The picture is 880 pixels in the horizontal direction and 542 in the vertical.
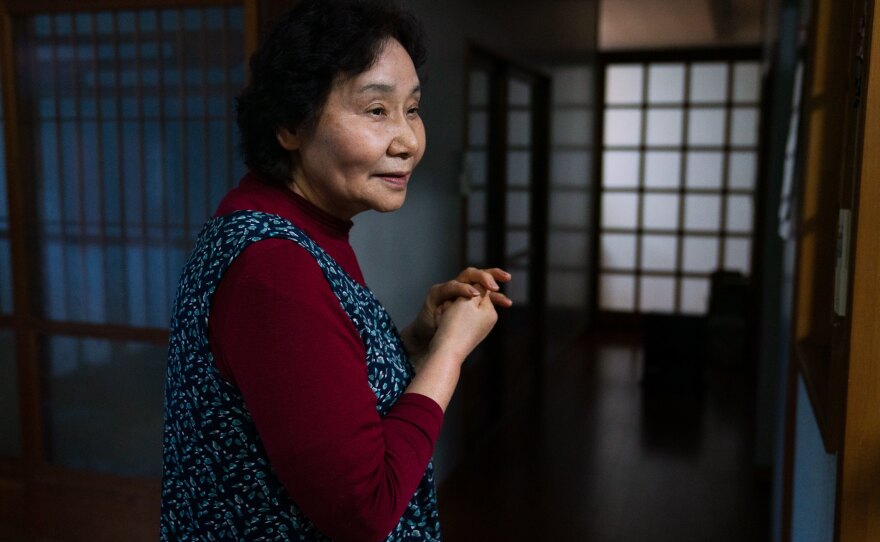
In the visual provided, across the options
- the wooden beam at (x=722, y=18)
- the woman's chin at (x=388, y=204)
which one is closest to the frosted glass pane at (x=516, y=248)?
the wooden beam at (x=722, y=18)

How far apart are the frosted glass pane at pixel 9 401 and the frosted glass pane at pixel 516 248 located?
228 centimetres

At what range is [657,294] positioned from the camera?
6.72 m

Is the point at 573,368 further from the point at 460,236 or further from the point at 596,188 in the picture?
the point at 460,236

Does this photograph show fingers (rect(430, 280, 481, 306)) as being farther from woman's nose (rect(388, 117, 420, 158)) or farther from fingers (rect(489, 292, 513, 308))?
woman's nose (rect(388, 117, 420, 158))

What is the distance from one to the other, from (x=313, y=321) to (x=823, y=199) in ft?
4.00

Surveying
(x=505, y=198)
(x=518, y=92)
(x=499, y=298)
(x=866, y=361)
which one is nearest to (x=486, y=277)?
(x=499, y=298)

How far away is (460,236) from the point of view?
11.1 feet

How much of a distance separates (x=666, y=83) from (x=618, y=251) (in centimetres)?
136

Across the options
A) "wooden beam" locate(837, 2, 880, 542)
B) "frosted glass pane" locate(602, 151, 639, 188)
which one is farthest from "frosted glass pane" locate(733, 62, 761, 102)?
"wooden beam" locate(837, 2, 880, 542)

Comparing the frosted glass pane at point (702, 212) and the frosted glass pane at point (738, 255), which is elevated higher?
the frosted glass pane at point (702, 212)

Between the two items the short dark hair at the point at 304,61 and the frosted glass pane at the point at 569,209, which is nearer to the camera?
the short dark hair at the point at 304,61

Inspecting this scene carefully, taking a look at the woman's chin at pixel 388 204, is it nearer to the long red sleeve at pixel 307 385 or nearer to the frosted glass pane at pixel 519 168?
the long red sleeve at pixel 307 385

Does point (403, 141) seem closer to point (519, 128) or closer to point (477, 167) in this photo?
point (477, 167)

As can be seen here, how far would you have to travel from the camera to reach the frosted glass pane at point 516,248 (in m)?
4.33
